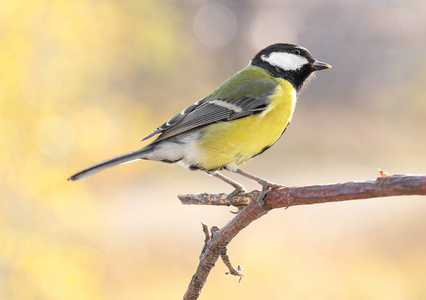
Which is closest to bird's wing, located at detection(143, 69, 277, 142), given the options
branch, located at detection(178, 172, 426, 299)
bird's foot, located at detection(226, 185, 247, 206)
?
bird's foot, located at detection(226, 185, 247, 206)

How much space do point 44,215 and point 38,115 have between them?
538 mm

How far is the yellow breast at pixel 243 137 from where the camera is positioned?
57.7 inches

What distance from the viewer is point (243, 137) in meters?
1.47

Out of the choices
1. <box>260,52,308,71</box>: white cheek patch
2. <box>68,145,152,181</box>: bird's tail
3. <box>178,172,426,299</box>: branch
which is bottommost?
<box>178,172,426,299</box>: branch

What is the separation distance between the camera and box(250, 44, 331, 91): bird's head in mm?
1645

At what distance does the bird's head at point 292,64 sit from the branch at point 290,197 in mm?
634

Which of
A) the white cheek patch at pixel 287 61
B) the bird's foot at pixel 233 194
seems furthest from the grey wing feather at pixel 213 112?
the bird's foot at pixel 233 194

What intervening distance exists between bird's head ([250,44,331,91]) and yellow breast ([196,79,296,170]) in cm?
16

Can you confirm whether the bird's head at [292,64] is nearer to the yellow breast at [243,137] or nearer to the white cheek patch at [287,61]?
the white cheek patch at [287,61]

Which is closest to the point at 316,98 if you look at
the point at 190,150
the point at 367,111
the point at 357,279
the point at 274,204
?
the point at 367,111

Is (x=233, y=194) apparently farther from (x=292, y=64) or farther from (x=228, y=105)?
(x=292, y=64)

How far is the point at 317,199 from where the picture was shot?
2.79 feet

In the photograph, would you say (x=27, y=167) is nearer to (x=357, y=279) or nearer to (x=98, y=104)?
(x=98, y=104)

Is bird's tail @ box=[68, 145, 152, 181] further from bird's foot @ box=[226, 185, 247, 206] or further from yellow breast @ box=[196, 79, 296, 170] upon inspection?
bird's foot @ box=[226, 185, 247, 206]
